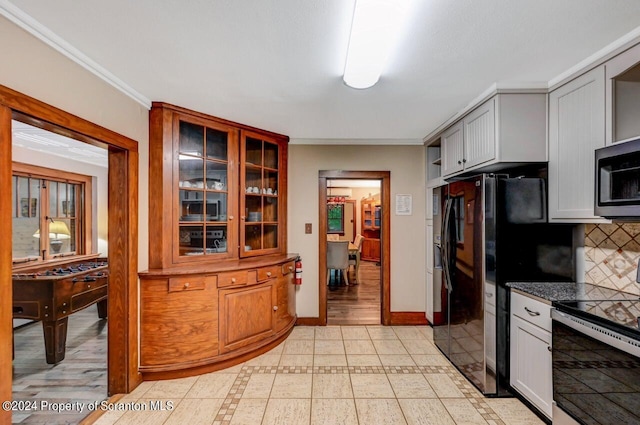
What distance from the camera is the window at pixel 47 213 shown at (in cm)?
389

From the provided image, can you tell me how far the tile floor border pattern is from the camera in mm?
2078

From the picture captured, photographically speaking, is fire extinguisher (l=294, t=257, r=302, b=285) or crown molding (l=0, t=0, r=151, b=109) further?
fire extinguisher (l=294, t=257, r=302, b=285)

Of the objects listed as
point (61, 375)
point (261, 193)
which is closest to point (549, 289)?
point (261, 193)

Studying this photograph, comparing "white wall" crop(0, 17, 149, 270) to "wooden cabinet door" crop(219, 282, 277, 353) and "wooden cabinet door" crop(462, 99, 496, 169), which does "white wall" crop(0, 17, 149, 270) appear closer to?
"wooden cabinet door" crop(219, 282, 277, 353)

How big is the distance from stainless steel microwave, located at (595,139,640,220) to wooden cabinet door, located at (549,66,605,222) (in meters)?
0.16

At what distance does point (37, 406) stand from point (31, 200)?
3.03 m

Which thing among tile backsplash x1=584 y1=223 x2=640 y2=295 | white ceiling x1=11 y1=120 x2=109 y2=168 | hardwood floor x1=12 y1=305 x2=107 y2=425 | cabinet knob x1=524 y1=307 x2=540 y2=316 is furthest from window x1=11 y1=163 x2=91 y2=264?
tile backsplash x1=584 y1=223 x2=640 y2=295

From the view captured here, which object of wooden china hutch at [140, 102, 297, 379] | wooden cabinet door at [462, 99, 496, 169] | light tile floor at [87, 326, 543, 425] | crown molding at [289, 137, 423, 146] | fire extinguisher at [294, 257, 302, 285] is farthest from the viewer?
crown molding at [289, 137, 423, 146]

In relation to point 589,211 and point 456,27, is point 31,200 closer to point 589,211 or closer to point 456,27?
point 456,27

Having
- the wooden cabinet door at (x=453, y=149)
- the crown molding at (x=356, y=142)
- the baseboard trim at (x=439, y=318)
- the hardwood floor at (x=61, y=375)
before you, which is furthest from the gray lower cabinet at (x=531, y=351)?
the hardwood floor at (x=61, y=375)

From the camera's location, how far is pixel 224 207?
3.04 metres

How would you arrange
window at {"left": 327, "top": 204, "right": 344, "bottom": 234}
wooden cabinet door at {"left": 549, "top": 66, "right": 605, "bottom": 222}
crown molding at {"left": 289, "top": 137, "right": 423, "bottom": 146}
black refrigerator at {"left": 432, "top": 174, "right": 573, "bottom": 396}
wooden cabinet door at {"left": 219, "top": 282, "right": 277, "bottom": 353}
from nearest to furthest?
1. wooden cabinet door at {"left": 549, "top": 66, "right": 605, "bottom": 222}
2. black refrigerator at {"left": 432, "top": 174, "right": 573, "bottom": 396}
3. wooden cabinet door at {"left": 219, "top": 282, "right": 277, "bottom": 353}
4. crown molding at {"left": 289, "top": 137, "right": 423, "bottom": 146}
5. window at {"left": 327, "top": 204, "right": 344, "bottom": 234}

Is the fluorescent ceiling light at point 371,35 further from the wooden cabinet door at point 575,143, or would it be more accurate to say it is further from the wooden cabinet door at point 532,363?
the wooden cabinet door at point 532,363

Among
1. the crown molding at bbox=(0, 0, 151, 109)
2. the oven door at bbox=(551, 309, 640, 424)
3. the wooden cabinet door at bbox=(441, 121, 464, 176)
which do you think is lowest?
the oven door at bbox=(551, 309, 640, 424)
